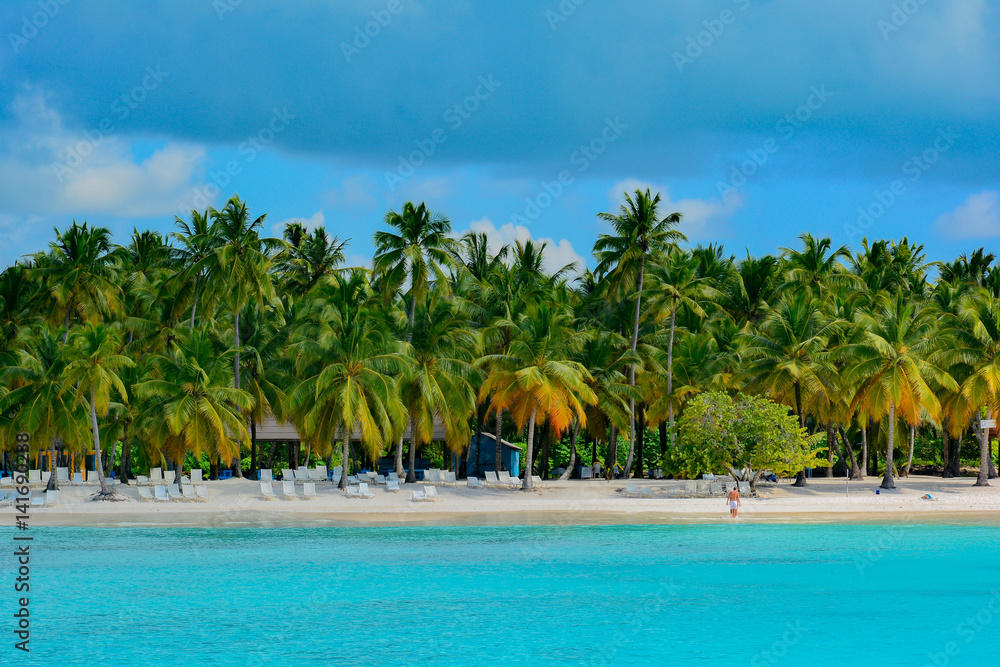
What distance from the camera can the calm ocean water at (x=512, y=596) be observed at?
55.3 feet

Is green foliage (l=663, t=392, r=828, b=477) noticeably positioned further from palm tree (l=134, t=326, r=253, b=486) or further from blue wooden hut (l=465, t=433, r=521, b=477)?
palm tree (l=134, t=326, r=253, b=486)

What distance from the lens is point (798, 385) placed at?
129 ft

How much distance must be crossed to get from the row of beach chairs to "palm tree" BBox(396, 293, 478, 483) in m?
8.09

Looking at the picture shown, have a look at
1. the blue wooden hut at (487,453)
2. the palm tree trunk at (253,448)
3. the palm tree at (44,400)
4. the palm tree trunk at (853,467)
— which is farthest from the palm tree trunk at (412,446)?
the palm tree trunk at (853,467)

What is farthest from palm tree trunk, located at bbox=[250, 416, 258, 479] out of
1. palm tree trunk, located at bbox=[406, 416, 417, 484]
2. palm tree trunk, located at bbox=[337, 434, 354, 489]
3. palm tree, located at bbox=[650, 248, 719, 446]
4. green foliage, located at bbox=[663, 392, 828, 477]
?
green foliage, located at bbox=[663, 392, 828, 477]

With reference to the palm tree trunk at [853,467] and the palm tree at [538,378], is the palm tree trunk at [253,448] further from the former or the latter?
the palm tree trunk at [853,467]

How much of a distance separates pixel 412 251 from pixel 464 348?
475 centimetres

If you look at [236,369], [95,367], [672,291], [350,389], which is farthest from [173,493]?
[672,291]

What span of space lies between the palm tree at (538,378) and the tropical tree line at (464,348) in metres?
0.08

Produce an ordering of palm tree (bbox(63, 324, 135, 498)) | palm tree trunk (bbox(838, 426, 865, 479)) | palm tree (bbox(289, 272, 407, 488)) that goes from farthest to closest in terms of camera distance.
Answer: palm tree trunk (bbox(838, 426, 865, 479)), palm tree (bbox(289, 272, 407, 488)), palm tree (bbox(63, 324, 135, 498))

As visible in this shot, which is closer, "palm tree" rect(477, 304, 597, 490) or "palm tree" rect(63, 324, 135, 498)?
"palm tree" rect(63, 324, 135, 498)

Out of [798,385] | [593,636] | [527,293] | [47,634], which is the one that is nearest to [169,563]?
[47,634]

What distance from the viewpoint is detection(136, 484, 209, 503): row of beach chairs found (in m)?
34.0

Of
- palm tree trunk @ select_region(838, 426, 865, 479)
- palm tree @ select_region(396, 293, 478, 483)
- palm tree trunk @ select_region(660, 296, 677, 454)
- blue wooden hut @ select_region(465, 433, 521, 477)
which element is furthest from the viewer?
blue wooden hut @ select_region(465, 433, 521, 477)
